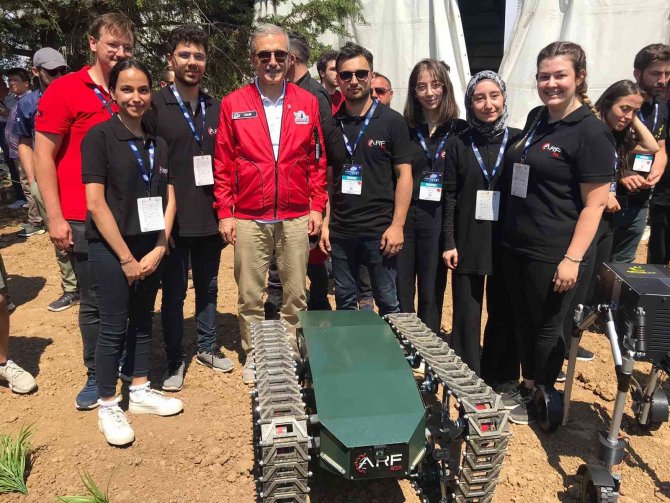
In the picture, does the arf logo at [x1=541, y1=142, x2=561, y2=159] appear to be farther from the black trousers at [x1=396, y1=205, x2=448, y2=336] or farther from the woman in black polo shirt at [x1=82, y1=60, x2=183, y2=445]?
the woman in black polo shirt at [x1=82, y1=60, x2=183, y2=445]

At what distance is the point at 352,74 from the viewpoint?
3.60 meters

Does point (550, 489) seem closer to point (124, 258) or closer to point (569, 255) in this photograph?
point (569, 255)

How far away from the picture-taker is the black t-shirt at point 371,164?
12.2 feet

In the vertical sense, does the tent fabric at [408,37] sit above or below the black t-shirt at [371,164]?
above

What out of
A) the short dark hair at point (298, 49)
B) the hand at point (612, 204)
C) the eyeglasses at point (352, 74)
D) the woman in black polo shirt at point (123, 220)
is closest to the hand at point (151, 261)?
the woman in black polo shirt at point (123, 220)

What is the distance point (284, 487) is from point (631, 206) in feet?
13.8

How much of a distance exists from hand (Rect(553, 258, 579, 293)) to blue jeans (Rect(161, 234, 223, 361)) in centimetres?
234

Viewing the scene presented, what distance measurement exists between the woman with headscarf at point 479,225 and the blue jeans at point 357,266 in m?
0.47

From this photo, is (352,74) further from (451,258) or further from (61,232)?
(61,232)

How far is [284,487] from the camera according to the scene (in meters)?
2.32

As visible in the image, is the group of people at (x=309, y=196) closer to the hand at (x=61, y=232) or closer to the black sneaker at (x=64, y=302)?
the hand at (x=61, y=232)

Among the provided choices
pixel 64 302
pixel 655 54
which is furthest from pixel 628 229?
pixel 64 302

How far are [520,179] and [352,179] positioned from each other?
1163 millimetres

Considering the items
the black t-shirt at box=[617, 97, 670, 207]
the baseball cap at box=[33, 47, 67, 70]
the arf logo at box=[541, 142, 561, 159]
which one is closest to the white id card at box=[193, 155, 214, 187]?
the arf logo at box=[541, 142, 561, 159]
